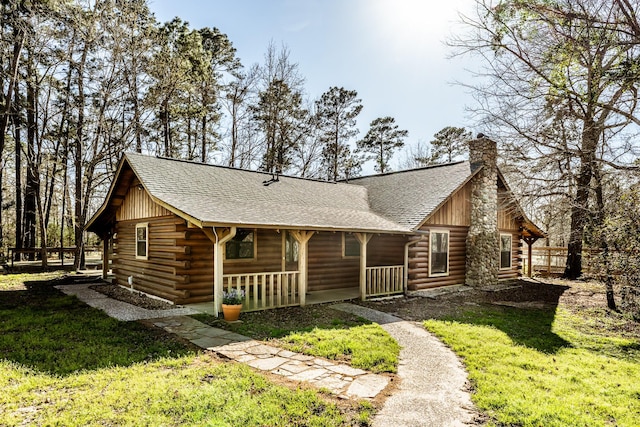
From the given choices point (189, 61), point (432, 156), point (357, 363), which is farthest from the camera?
point (432, 156)

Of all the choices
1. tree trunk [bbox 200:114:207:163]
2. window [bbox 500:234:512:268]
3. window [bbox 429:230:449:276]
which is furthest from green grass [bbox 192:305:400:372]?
tree trunk [bbox 200:114:207:163]

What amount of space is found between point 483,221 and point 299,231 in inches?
330

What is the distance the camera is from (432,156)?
35.2 meters

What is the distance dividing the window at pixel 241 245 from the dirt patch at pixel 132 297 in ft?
6.82

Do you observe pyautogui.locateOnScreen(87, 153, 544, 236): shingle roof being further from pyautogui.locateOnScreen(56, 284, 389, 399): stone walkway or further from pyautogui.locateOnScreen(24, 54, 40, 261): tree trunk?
pyautogui.locateOnScreen(24, 54, 40, 261): tree trunk

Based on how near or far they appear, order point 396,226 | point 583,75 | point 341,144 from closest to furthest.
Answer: point 583,75
point 396,226
point 341,144

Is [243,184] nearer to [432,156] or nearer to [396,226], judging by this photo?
[396,226]

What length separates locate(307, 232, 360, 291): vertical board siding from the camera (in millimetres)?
12672

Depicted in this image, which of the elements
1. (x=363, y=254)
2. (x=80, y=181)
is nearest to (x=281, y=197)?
(x=363, y=254)

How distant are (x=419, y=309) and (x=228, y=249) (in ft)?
18.1

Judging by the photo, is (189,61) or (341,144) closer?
(189,61)

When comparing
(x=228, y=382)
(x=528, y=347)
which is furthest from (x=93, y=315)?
(x=528, y=347)

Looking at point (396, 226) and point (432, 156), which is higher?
point (432, 156)

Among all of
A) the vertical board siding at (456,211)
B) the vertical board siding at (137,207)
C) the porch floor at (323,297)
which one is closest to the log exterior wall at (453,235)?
the vertical board siding at (456,211)
